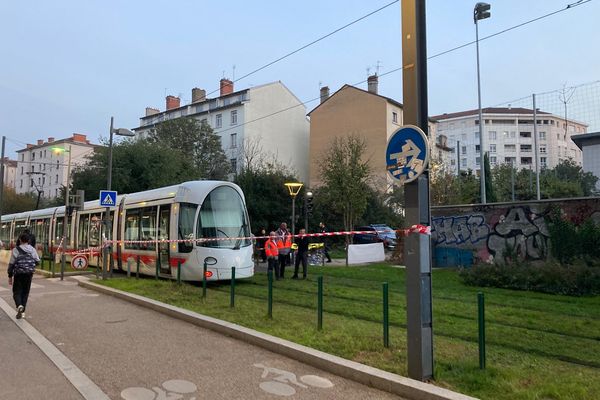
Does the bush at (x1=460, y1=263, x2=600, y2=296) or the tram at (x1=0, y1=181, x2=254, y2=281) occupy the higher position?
the tram at (x1=0, y1=181, x2=254, y2=281)

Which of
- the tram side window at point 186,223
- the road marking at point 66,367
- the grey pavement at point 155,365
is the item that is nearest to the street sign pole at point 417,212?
the grey pavement at point 155,365

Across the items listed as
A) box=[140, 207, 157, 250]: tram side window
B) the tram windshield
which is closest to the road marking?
the tram windshield

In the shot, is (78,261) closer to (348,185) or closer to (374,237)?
(348,185)

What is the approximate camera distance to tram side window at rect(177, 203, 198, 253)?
14.2 metres

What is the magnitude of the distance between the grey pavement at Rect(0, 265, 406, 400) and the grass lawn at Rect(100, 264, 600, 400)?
0.69 m

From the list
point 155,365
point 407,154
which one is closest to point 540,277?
point 407,154

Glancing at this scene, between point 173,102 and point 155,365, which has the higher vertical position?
point 173,102

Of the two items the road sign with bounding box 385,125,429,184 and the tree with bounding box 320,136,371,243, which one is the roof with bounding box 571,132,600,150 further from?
the road sign with bounding box 385,125,429,184

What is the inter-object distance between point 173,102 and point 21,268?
5725 centimetres

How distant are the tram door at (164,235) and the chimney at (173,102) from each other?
50939 mm

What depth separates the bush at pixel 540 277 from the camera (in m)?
12.0

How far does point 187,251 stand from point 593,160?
33832mm

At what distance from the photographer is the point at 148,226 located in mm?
16250

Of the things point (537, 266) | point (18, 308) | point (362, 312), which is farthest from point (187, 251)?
point (537, 266)
